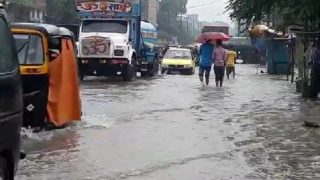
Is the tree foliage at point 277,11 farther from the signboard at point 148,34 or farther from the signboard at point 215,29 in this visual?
the signboard at point 215,29

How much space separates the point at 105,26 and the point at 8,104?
2101cm

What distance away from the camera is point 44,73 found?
34.6 ft

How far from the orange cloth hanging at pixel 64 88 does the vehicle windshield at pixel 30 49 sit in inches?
10.8

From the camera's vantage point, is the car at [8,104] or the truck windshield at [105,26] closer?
the car at [8,104]

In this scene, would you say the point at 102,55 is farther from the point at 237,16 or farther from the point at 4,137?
the point at 4,137

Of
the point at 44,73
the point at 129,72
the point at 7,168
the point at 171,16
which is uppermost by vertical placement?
the point at 171,16

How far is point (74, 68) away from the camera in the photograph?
11.6 meters

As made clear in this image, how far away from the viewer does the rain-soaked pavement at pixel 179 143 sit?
26.7 feet

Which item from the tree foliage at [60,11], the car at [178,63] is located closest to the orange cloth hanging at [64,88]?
the car at [178,63]

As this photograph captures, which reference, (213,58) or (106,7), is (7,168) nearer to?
(213,58)

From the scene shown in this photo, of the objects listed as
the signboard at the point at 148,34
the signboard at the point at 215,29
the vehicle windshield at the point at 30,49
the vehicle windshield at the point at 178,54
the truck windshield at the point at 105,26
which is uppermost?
the signboard at the point at 215,29

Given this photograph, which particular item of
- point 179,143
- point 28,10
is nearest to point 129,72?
point 179,143

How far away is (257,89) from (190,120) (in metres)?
9.99

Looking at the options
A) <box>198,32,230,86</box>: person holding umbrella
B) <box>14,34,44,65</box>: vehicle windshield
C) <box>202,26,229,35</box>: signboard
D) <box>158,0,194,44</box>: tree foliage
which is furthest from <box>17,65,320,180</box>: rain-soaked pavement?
<box>158,0,194,44</box>: tree foliage
